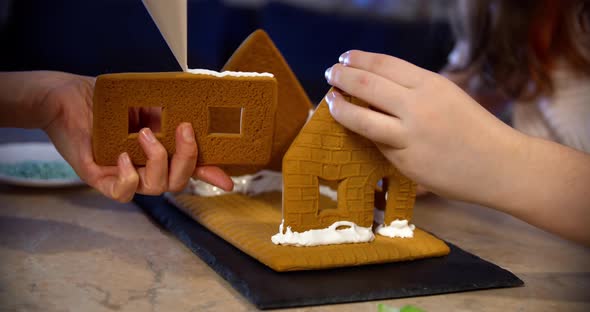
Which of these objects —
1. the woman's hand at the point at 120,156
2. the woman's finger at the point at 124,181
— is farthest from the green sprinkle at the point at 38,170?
the woman's finger at the point at 124,181

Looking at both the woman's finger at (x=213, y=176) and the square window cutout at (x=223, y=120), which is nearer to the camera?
the woman's finger at (x=213, y=176)

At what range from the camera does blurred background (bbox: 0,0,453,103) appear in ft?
7.06

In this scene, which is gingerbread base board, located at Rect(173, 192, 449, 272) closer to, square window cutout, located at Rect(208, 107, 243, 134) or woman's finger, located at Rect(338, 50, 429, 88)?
square window cutout, located at Rect(208, 107, 243, 134)

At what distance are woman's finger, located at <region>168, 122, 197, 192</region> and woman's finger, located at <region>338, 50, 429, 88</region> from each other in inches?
8.7

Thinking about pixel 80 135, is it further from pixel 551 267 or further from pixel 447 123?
pixel 551 267

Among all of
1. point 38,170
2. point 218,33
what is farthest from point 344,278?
point 218,33

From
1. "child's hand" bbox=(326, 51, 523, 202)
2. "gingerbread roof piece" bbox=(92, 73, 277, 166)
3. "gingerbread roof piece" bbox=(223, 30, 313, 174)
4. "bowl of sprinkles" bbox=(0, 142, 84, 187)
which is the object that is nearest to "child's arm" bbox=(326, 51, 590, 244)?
"child's hand" bbox=(326, 51, 523, 202)

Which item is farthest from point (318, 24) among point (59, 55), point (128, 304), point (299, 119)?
point (128, 304)

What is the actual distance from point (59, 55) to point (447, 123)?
1769 millimetres

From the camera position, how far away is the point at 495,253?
0.88 metres

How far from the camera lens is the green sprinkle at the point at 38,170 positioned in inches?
44.6

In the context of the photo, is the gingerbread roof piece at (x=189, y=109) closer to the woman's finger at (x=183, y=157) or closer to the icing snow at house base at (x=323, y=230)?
the woman's finger at (x=183, y=157)

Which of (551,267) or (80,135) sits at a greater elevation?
(80,135)

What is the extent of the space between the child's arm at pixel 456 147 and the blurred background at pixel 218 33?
130cm
